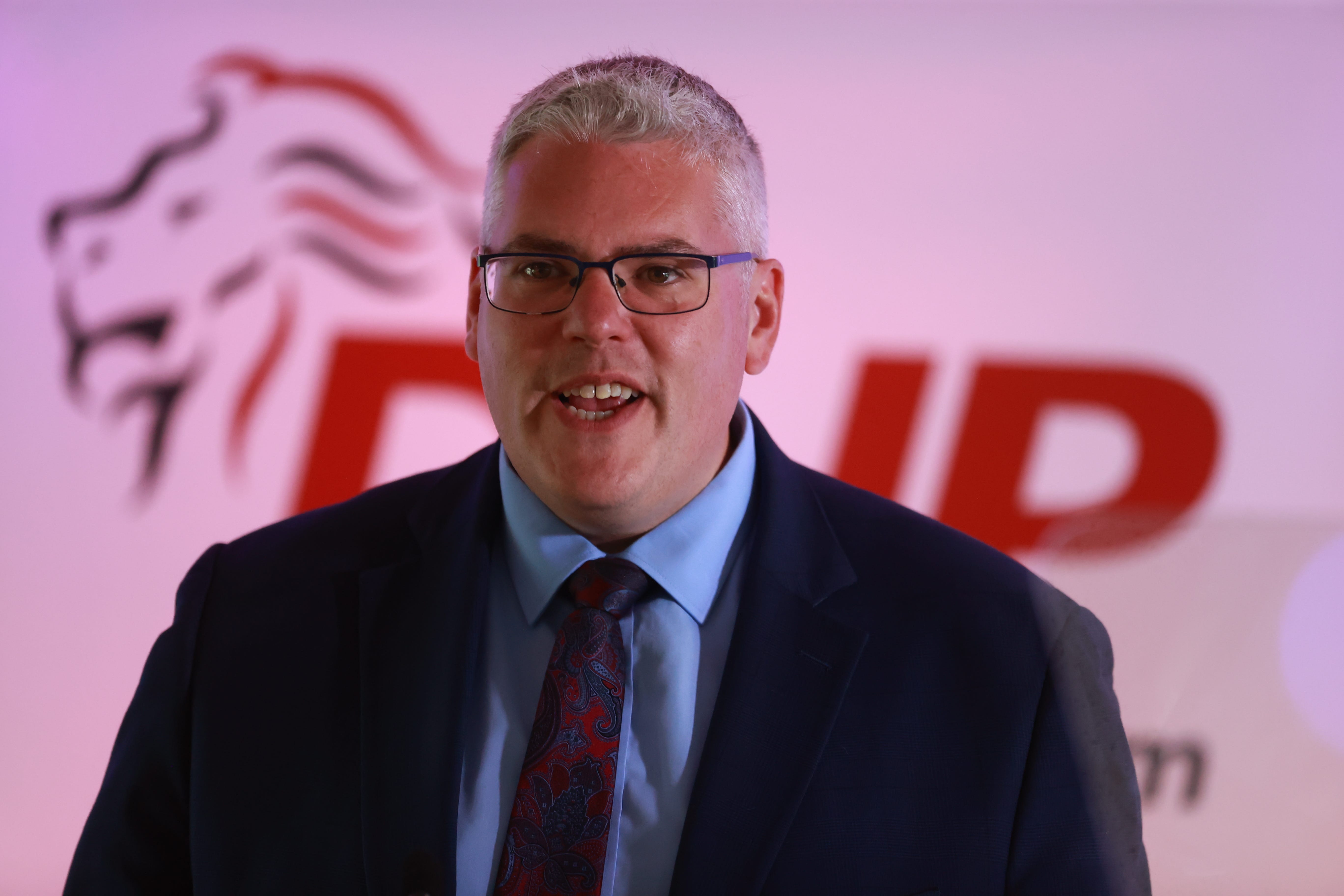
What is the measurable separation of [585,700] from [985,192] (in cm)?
222

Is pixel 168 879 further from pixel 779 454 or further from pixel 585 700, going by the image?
pixel 779 454

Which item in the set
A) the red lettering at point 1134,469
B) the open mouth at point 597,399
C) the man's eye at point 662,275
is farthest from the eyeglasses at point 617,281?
the red lettering at point 1134,469

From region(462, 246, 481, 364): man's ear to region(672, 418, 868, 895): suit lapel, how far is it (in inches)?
18.9

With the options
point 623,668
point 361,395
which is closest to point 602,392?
point 623,668

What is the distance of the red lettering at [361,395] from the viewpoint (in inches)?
120

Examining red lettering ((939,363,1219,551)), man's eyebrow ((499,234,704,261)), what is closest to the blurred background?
red lettering ((939,363,1219,551))

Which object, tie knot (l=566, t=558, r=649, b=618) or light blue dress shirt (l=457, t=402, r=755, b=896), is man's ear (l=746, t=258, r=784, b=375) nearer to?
light blue dress shirt (l=457, t=402, r=755, b=896)

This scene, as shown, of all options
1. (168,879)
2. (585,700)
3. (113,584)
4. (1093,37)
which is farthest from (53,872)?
(1093,37)

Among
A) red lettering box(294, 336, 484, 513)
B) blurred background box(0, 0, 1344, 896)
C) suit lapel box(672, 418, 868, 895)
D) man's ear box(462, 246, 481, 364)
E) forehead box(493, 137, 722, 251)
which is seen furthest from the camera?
red lettering box(294, 336, 484, 513)

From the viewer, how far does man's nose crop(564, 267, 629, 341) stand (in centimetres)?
129

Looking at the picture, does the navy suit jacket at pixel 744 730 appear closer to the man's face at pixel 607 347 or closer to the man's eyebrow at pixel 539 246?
the man's face at pixel 607 347

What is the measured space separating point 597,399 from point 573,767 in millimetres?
464

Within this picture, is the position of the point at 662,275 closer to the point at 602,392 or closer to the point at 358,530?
the point at 602,392

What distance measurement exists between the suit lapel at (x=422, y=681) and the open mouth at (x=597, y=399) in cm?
26
